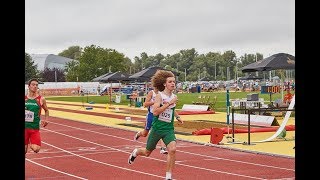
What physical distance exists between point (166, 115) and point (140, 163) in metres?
Result: 3.39

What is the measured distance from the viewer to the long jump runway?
999 centimetres

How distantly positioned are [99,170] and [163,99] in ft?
9.23

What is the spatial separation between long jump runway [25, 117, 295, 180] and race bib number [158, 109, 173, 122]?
143cm

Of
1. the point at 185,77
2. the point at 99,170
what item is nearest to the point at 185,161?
the point at 99,170

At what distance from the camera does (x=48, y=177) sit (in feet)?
32.6

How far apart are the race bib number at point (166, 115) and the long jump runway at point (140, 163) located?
1435 millimetres

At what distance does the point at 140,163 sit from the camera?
11.7 metres

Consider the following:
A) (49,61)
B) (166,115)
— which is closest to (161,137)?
(166,115)

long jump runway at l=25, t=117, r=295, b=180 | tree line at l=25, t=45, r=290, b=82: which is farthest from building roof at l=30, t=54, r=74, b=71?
long jump runway at l=25, t=117, r=295, b=180

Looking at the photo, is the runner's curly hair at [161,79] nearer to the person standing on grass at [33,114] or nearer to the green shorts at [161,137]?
the green shorts at [161,137]

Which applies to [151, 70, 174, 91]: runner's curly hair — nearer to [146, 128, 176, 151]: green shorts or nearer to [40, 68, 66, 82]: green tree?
[146, 128, 176, 151]: green shorts

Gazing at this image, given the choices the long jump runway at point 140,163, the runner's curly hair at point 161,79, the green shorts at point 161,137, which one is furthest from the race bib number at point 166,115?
the long jump runway at point 140,163
